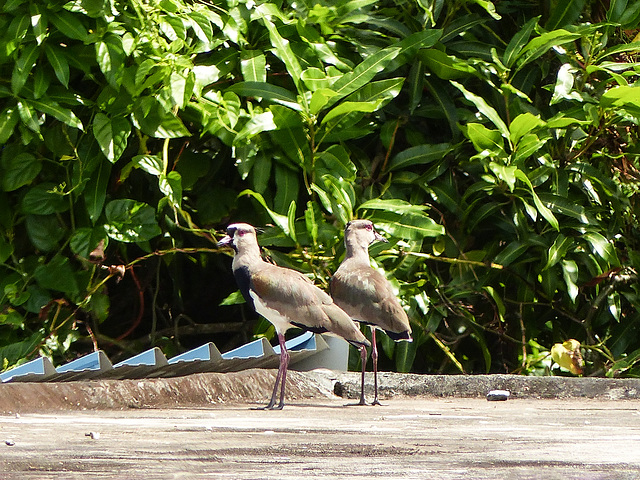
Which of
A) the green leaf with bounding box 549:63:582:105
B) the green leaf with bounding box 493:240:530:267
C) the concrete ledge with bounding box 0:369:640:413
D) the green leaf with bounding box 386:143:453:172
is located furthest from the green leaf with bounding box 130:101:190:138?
the green leaf with bounding box 549:63:582:105

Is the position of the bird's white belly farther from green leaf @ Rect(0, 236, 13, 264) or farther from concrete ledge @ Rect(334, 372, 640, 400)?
green leaf @ Rect(0, 236, 13, 264)

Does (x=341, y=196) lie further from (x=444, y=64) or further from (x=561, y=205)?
(x=561, y=205)

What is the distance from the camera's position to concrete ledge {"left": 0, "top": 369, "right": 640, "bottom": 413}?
286 centimetres

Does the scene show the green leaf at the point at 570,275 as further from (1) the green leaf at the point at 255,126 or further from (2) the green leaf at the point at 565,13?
(1) the green leaf at the point at 255,126

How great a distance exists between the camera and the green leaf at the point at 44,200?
4.58 metres

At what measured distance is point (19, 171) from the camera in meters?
4.52

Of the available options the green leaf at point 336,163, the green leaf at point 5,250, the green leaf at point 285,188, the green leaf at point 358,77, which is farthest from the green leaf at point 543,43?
the green leaf at point 5,250

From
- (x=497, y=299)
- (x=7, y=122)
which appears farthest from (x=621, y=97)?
(x=7, y=122)

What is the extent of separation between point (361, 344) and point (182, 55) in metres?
1.52

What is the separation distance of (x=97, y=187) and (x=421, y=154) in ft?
4.99

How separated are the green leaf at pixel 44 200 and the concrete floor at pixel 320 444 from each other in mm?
1665

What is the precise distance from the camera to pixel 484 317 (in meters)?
5.14

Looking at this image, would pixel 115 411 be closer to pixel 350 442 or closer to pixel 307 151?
pixel 350 442

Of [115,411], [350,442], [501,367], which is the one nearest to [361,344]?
[115,411]
